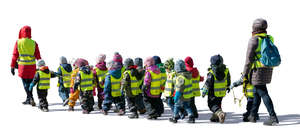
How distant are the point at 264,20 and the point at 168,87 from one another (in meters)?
3.56

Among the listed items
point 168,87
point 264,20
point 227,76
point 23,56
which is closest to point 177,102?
point 168,87

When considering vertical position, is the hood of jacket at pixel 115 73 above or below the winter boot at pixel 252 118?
above

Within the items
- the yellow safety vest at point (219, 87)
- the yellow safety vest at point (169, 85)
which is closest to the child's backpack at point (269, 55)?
the yellow safety vest at point (219, 87)

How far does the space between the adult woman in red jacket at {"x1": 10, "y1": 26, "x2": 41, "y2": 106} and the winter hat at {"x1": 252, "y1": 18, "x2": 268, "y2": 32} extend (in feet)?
28.1

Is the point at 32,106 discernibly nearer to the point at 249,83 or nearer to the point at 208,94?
the point at 208,94

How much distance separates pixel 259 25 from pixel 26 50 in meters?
8.93

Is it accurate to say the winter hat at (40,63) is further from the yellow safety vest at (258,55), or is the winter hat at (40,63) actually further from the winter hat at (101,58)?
the yellow safety vest at (258,55)

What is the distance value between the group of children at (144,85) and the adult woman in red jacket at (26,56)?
964 mm

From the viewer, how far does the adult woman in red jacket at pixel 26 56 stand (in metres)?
18.7

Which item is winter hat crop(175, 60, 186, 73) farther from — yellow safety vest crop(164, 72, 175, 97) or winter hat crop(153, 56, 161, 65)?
winter hat crop(153, 56, 161, 65)

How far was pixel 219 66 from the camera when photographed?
15055mm

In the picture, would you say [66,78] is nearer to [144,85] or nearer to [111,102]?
[111,102]

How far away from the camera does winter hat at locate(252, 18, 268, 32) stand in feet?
47.4

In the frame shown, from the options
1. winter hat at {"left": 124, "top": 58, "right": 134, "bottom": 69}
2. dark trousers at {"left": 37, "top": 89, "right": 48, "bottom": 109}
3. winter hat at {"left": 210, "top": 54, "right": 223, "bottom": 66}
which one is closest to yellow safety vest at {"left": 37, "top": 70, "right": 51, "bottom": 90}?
dark trousers at {"left": 37, "top": 89, "right": 48, "bottom": 109}
